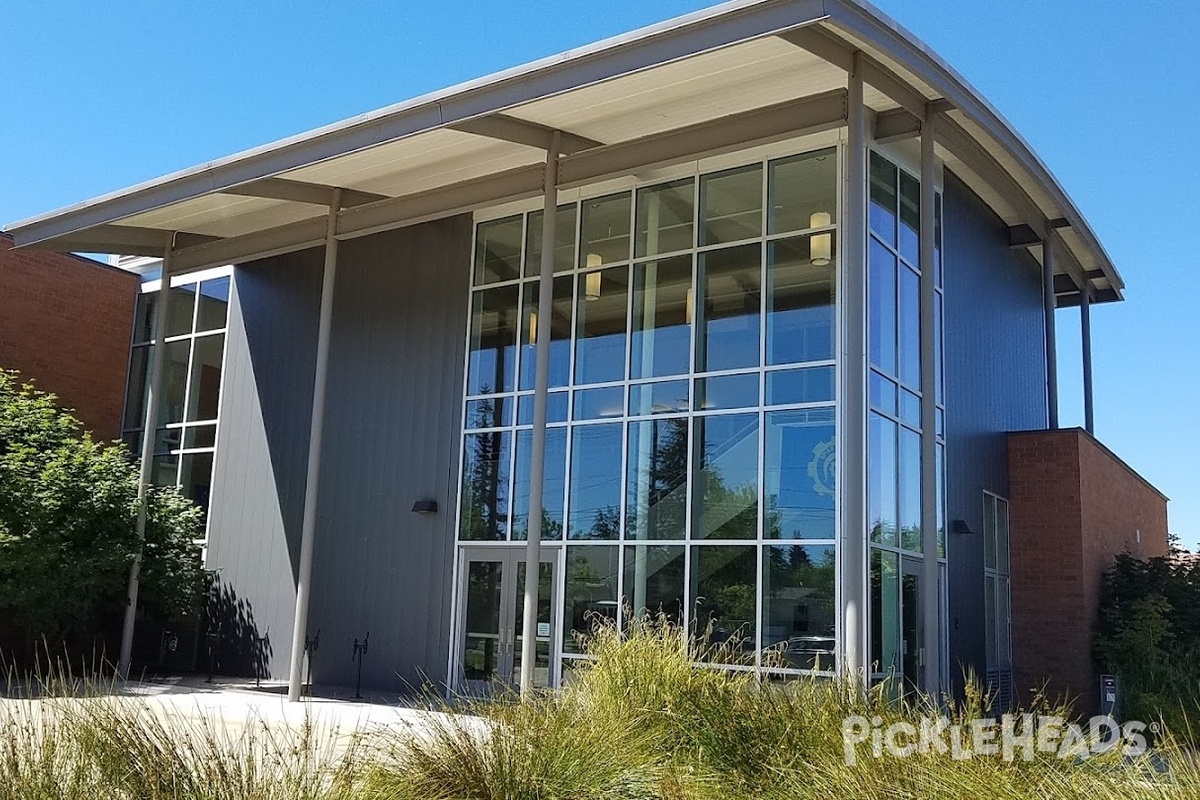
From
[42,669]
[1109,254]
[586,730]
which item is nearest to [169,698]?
[42,669]

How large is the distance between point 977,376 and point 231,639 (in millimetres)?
10943

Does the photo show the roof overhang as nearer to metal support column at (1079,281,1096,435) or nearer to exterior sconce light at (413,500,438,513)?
metal support column at (1079,281,1096,435)

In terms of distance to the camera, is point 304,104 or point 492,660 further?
point 304,104

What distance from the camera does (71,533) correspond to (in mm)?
15422

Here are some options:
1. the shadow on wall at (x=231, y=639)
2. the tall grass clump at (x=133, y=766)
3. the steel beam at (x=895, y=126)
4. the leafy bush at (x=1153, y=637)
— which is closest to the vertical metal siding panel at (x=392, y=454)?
the shadow on wall at (x=231, y=639)

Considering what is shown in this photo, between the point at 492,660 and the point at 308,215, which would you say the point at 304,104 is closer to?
the point at 308,215

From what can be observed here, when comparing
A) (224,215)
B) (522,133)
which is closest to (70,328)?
(224,215)

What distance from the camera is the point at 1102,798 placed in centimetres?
479

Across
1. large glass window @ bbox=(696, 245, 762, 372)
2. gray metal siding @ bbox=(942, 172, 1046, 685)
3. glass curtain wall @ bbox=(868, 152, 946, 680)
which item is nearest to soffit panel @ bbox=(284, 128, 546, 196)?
large glass window @ bbox=(696, 245, 762, 372)

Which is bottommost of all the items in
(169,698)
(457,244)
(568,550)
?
(169,698)

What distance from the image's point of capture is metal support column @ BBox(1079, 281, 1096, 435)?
61.6ft

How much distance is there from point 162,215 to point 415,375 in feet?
12.9

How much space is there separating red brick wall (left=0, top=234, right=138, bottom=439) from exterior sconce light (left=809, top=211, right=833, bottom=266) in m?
12.7

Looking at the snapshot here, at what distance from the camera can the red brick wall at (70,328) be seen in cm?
1903
